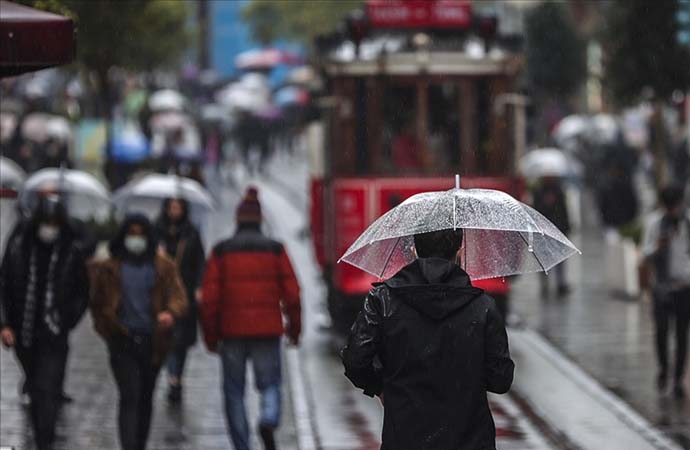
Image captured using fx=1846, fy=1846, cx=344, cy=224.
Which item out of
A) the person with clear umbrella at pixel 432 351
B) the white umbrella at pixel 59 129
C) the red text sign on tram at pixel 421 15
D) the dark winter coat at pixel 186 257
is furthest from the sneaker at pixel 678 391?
the white umbrella at pixel 59 129

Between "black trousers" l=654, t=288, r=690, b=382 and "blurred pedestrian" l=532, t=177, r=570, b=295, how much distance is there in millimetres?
7024

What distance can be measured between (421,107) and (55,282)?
7.45 m

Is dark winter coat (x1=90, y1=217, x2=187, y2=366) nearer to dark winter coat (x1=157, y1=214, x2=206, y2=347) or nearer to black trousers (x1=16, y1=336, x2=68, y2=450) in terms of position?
black trousers (x1=16, y1=336, x2=68, y2=450)

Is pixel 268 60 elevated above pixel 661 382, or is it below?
above

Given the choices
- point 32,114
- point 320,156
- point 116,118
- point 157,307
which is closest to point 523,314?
point 320,156

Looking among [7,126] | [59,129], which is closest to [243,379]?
[7,126]

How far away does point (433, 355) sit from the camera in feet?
20.2

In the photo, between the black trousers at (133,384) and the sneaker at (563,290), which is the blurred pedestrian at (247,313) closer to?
the black trousers at (133,384)

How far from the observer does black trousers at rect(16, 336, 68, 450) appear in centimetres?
1062

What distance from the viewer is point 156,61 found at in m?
30.1

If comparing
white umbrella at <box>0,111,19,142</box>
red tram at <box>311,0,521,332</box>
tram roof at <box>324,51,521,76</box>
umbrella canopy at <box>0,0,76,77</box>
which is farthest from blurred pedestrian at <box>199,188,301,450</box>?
white umbrella at <box>0,111,19,142</box>

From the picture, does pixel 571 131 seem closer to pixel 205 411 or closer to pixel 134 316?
pixel 205 411

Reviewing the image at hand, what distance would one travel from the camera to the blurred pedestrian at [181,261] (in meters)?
13.6

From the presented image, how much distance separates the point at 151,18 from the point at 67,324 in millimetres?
11138
